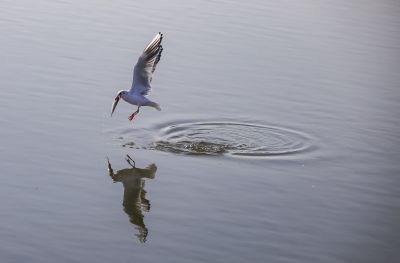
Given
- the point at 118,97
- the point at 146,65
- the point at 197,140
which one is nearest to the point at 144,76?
the point at 146,65

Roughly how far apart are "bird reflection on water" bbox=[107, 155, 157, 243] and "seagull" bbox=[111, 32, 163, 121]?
143 centimetres

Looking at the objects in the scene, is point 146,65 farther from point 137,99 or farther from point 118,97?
point 118,97

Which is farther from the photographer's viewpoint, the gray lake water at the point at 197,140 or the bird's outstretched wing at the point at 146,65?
the bird's outstretched wing at the point at 146,65

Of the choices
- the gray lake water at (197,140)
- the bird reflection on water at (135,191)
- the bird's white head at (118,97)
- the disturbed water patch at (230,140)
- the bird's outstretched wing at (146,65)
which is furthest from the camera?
the bird's white head at (118,97)

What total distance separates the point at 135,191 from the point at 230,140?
2628 millimetres

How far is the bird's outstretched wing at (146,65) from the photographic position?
14484 millimetres

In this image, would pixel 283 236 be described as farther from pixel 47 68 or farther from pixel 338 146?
pixel 47 68

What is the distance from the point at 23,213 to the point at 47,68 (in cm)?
655

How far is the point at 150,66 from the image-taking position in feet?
47.8

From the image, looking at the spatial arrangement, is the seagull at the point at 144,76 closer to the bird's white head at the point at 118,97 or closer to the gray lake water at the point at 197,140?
the bird's white head at the point at 118,97

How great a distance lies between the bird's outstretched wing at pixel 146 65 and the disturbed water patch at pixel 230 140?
0.75 meters

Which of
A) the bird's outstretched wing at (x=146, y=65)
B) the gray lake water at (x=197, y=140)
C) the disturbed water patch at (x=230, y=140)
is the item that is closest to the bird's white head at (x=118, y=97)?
the bird's outstretched wing at (x=146, y=65)

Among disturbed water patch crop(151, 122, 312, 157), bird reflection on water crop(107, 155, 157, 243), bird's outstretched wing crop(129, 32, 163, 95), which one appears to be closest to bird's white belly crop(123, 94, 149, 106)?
bird's outstretched wing crop(129, 32, 163, 95)

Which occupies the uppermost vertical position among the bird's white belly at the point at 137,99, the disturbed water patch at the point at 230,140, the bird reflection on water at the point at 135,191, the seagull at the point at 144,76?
the seagull at the point at 144,76
